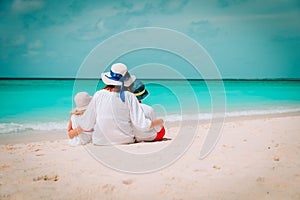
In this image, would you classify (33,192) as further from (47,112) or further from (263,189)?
(47,112)

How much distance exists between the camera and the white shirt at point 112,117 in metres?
4.96

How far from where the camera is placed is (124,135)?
5180 millimetres

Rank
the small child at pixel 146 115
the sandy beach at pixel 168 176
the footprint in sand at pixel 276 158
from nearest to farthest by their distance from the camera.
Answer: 1. the sandy beach at pixel 168 176
2. the footprint in sand at pixel 276 158
3. the small child at pixel 146 115

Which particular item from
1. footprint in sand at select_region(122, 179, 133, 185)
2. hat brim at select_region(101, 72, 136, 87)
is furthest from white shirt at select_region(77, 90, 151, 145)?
footprint in sand at select_region(122, 179, 133, 185)

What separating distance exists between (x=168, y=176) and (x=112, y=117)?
1793 mm

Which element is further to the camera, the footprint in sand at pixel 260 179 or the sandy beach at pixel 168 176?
the footprint in sand at pixel 260 179

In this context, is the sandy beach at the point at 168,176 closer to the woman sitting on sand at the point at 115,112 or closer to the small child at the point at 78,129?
the woman sitting on sand at the point at 115,112

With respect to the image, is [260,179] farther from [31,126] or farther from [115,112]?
[31,126]

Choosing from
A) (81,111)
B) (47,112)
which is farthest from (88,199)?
(47,112)

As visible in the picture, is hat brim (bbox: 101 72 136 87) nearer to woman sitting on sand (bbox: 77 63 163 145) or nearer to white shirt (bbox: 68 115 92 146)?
woman sitting on sand (bbox: 77 63 163 145)

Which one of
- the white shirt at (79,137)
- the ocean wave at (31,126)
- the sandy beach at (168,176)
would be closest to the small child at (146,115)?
the sandy beach at (168,176)

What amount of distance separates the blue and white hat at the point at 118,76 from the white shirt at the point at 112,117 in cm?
17

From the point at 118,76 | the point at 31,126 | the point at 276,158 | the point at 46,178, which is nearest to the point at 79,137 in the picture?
the point at 118,76

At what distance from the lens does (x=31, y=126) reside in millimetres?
8727
